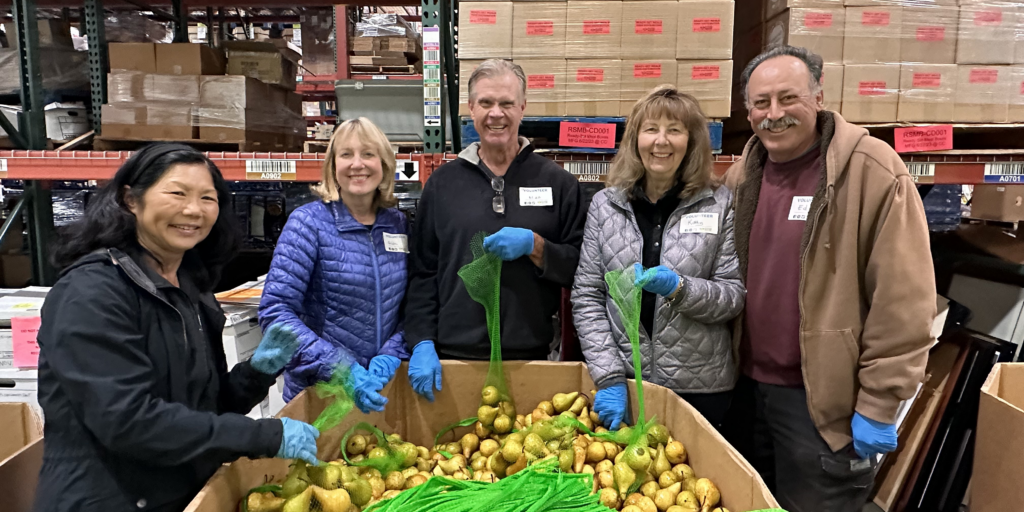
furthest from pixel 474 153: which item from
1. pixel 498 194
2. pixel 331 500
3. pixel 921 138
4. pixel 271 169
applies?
pixel 921 138

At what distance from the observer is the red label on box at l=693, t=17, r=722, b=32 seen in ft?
7.68

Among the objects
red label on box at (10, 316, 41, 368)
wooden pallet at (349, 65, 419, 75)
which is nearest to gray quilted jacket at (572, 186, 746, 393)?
red label on box at (10, 316, 41, 368)

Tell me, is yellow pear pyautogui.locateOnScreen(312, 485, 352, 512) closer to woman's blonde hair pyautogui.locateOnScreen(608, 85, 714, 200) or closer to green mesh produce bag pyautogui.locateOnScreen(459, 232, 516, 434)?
green mesh produce bag pyautogui.locateOnScreen(459, 232, 516, 434)

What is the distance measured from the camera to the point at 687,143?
1.76 m

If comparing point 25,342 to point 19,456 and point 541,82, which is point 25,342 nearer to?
point 19,456

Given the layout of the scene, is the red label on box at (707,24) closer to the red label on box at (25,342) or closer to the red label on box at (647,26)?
the red label on box at (647,26)

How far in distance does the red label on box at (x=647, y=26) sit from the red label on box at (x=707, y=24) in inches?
6.0

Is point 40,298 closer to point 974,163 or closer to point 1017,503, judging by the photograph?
point 1017,503

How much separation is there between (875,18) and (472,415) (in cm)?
243

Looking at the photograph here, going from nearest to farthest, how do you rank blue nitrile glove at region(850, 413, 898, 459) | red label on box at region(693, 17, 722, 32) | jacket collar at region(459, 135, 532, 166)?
1. blue nitrile glove at region(850, 413, 898, 459)
2. jacket collar at region(459, 135, 532, 166)
3. red label on box at region(693, 17, 722, 32)

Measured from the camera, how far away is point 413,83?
9.12ft

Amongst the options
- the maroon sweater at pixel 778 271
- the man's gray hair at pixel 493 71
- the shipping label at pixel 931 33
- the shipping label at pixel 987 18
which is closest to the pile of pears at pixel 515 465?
the maroon sweater at pixel 778 271

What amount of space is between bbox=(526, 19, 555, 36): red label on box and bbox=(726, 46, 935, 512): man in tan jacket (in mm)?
971

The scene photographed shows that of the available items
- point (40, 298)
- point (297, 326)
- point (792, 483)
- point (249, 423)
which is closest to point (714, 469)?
point (792, 483)
